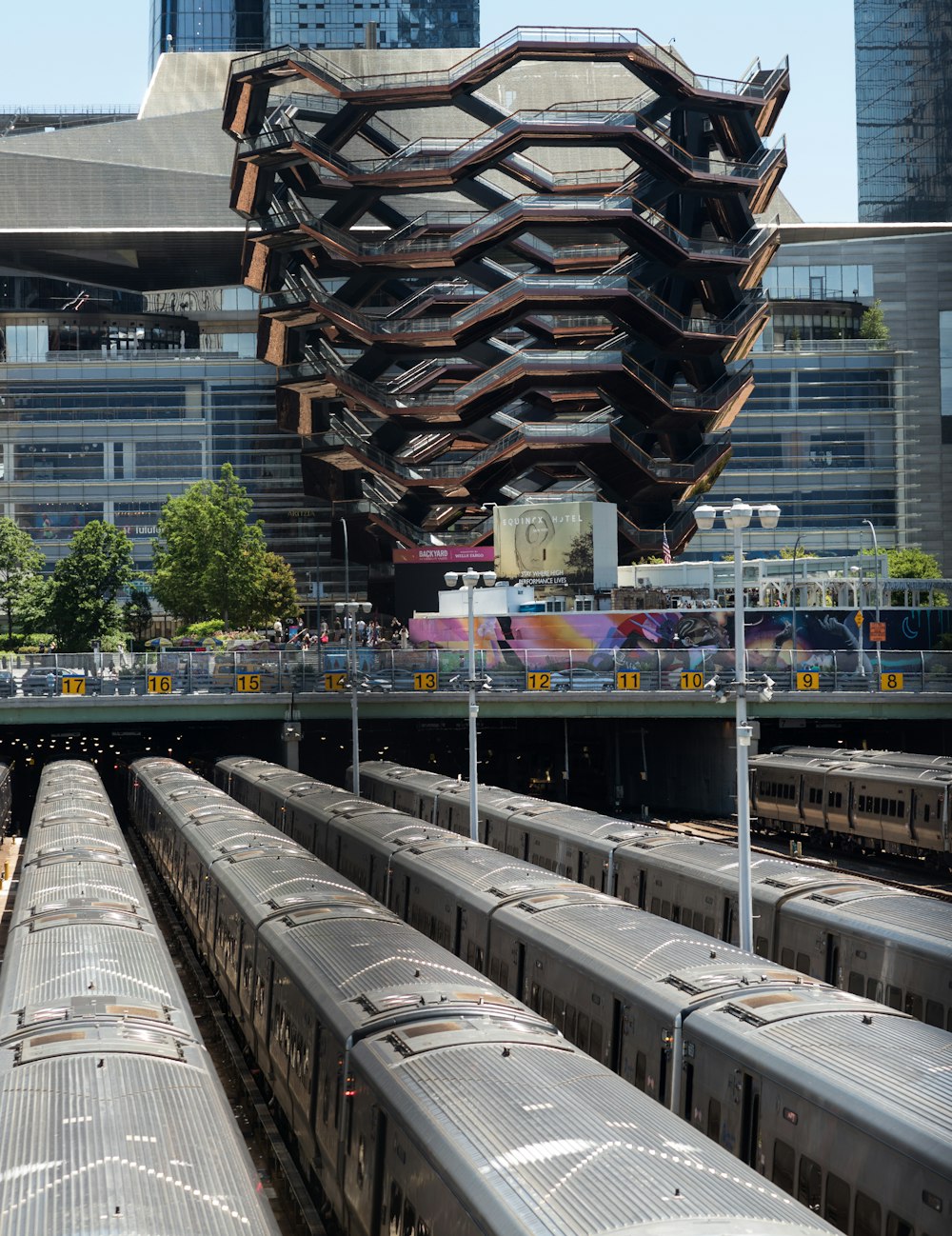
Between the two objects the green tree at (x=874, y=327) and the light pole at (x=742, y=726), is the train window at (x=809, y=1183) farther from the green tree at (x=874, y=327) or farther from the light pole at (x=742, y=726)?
the green tree at (x=874, y=327)

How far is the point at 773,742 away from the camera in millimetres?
75500

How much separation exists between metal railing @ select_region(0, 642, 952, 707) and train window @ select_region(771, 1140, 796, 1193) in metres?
45.9

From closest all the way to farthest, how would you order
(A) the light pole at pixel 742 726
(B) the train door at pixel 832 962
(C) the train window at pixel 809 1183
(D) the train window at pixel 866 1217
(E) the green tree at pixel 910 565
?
(D) the train window at pixel 866 1217 < (C) the train window at pixel 809 1183 < (B) the train door at pixel 832 962 < (A) the light pole at pixel 742 726 < (E) the green tree at pixel 910 565

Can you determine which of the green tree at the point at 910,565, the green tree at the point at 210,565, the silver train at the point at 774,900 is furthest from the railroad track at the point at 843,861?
the green tree at the point at 910,565

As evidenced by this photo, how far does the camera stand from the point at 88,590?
11169 cm

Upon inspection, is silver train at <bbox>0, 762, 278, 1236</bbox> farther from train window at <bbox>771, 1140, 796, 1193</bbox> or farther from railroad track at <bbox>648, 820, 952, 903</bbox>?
railroad track at <bbox>648, 820, 952, 903</bbox>

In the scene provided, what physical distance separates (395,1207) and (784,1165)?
4.55 meters

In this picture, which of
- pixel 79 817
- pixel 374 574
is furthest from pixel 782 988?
pixel 374 574

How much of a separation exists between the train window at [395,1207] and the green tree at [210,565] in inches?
3794

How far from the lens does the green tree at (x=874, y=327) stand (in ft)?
559

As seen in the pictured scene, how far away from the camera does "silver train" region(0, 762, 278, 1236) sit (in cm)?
1244

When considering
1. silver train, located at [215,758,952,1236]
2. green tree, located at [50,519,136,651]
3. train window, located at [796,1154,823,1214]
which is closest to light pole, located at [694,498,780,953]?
silver train, located at [215,758,952,1236]

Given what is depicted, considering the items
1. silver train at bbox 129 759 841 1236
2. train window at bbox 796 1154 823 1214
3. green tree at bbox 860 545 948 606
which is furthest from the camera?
green tree at bbox 860 545 948 606

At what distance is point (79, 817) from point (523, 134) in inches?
3449
